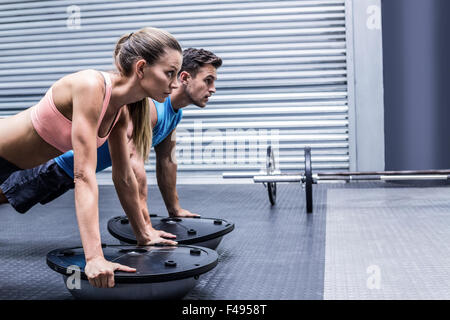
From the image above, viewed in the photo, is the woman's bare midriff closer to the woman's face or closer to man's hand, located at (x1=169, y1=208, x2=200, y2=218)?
the woman's face

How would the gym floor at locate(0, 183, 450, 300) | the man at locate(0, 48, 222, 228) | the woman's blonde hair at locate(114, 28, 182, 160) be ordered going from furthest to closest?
1. the man at locate(0, 48, 222, 228)
2. the gym floor at locate(0, 183, 450, 300)
3. the woman's blonde hair at locate(114, 28, 182, 160)

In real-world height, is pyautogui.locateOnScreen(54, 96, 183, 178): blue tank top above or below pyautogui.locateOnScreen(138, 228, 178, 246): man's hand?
above

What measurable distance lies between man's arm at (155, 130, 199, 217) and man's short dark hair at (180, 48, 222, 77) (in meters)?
0.36

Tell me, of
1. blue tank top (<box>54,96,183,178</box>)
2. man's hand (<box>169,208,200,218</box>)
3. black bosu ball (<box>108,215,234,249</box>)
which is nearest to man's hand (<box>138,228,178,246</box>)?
black bosu ball (<box>108,215,234,249</box>)

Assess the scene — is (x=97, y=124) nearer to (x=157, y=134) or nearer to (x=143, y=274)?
(x=143, y=274)

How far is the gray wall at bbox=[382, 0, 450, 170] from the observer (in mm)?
4039

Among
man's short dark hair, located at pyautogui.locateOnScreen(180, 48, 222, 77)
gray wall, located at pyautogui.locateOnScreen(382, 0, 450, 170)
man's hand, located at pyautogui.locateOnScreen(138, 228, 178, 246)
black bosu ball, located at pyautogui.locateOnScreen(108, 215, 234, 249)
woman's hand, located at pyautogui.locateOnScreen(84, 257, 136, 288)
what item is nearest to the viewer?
woman's hand, located at pyautogui.locateOnScreen(84, 257, 136, 288)

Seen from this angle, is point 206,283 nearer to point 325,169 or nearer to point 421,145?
point 421,145

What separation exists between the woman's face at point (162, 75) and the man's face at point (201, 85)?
0.79 m

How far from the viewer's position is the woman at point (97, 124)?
143 cm

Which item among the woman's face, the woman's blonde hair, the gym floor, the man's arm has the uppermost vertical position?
the woman's blonde hair

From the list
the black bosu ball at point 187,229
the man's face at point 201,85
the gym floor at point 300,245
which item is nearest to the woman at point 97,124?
the black bosu ball at point 187,229

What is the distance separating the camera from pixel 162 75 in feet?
5.04
